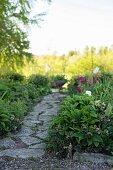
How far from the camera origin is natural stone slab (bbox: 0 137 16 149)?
180 inches

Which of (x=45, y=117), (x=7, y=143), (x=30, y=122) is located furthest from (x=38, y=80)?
(x=7, y=143)

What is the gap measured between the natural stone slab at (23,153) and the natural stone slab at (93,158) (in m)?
0.53

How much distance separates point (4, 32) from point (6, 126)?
27.2ft

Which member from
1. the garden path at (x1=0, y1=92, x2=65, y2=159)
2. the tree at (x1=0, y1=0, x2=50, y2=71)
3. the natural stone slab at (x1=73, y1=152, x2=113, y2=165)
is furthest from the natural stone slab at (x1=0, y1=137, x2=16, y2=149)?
the tree at (x1=0, y1=0, x2=50, y2=71)

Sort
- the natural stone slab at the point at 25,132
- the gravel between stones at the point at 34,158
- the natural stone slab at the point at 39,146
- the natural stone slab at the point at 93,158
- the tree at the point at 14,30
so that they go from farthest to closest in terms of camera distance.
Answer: the tree at the point at 14,30 → the natural stone slab at the point at 25,132 → the natural stone slab at the point at 39,146 → the natural stone slab at the point at 93,158 → the gravel between stones at the point at 34,158

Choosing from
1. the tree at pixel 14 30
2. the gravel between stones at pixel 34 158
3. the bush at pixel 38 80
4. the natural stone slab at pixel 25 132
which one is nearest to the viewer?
the gravel between stones at pixel 34 158

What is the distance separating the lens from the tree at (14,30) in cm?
1287

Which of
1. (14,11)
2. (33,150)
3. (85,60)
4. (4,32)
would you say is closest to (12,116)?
(33,150)

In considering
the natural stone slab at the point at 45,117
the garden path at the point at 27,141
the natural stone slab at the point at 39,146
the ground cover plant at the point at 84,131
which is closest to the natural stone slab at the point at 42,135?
the garden path at the point at 27,141

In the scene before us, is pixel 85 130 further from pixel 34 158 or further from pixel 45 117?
pixel 45 117

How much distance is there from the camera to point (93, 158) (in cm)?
387

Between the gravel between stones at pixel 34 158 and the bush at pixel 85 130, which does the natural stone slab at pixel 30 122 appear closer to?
the gravel between stones at pixel 34 158

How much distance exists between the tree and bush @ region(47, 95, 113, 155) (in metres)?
8.89

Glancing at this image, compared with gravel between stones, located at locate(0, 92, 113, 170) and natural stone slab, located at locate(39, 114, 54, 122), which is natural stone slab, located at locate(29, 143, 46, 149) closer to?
gravel between stones, located at locate(0, 92, 113, 170)
